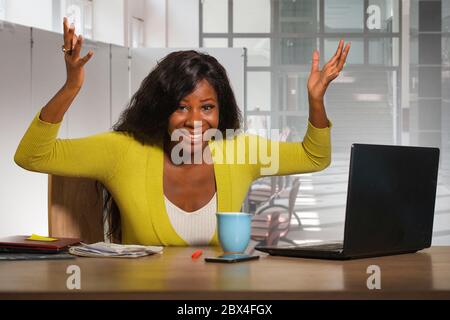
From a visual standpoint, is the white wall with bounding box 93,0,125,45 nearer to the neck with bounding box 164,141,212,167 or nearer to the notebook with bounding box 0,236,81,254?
the neck with bounding box 164,141,212,167

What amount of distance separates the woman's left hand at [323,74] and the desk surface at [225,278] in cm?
63

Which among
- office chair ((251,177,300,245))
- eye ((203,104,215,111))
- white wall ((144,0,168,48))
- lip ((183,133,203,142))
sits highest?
white wall ((144,0,168,48))

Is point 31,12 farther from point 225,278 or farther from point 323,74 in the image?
point 225,278

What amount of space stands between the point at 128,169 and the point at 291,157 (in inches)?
21.9

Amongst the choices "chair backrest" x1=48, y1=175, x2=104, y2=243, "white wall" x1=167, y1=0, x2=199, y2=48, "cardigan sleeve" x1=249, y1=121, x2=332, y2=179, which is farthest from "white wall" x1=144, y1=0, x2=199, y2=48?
"chair backrest" x1=48, y1=175, x2=104, y2=243

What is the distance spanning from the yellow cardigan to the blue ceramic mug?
1.24 ft

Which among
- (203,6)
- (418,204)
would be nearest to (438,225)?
(203,6)

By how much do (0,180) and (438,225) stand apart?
180 inches

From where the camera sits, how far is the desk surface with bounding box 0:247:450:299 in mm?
1312

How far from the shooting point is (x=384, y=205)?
5.87 ft

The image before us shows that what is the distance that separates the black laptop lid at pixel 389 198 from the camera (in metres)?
1.71
